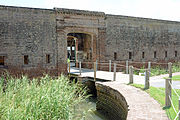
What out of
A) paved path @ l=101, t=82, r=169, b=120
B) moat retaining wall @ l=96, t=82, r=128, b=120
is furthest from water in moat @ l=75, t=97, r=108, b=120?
paved path @ l=101, t=82, r=169, b=120

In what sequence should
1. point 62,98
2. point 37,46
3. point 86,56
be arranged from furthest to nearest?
1. point 86,56
2. point 37,46
3. point 62,98

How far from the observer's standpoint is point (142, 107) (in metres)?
5.80

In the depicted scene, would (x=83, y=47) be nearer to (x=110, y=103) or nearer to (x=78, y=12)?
(x=78, y=12)

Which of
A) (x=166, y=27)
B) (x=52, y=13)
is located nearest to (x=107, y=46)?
(x=52, y=13)

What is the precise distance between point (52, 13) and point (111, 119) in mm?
9950

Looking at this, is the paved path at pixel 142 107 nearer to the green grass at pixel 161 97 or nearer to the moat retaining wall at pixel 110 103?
the green grass at pixel 161 97

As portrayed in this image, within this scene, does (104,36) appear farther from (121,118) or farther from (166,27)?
(121,118)

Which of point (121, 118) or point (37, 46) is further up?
point (37, 46)

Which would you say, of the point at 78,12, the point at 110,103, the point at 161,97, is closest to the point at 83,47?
the point at 78,12

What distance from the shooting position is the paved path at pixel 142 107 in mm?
5008

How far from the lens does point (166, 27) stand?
2081 cm

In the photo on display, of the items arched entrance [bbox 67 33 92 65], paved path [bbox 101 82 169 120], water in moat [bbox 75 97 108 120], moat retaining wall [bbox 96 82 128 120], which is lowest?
water in moat [bbox 75 97 108 120]

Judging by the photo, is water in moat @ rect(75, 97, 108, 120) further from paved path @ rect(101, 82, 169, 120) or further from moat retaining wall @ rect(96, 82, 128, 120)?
paved path @ rect(101, 82, 169, 120)

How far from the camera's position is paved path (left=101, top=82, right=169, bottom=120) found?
16.4 ft
